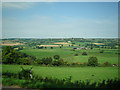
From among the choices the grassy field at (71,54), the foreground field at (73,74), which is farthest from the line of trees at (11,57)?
the grassy field at (71,54)

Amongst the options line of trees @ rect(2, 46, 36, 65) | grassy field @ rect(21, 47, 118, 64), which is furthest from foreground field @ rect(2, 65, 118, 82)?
grassy field @ rect(21, 47, 118, 64)

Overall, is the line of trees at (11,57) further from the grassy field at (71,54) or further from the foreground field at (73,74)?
the grassy field at (71,54)

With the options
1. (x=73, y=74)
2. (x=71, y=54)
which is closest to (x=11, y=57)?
(x=73, y=74)

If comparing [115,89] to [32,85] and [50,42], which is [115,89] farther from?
[50,42]

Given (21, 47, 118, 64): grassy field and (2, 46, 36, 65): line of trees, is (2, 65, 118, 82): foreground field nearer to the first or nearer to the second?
(2, 46, 36, 65): line of trees

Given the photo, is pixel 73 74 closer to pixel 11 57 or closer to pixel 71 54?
pixel 11 57

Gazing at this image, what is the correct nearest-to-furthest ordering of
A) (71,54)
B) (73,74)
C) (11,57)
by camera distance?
1. (73,74)
2. (11,57)
3. (71,54)

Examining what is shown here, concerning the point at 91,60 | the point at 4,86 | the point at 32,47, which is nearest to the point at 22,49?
the point at 32,47

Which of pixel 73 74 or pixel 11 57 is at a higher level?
pixel 11 57

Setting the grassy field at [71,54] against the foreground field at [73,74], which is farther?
the grassy field at [71,54]

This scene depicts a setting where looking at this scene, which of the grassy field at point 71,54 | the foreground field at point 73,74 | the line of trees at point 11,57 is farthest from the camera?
the grassy field at point 71,54

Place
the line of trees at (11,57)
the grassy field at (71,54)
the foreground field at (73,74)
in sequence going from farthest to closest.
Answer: the grassy field at (71,54) → the line of trees at (11,57) → the foreground field at (73,74)

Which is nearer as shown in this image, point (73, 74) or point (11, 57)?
point (73, 74)
